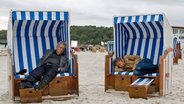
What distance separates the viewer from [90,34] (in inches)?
3076

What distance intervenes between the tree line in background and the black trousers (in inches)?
2565

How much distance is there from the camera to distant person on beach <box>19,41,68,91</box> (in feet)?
19.9

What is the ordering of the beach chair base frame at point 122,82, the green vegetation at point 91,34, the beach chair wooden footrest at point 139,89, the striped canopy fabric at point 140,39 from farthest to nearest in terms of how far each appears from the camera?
the green vegetation at point 91,34
the striped canopy fabric at point 140,39
the beach chair base frame at point 122,82
the beach chair wooden footrest at point 139,89

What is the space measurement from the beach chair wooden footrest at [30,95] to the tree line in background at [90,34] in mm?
65560

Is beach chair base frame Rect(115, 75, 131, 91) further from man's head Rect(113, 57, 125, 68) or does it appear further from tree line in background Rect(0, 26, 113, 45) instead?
tree line in background Rect(0, 26, 113, 45)

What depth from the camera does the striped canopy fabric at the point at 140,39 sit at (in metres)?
8.01

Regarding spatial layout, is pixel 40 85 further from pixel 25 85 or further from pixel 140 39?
pixel 140 39

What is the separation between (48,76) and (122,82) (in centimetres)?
184

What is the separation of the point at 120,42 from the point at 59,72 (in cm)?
219

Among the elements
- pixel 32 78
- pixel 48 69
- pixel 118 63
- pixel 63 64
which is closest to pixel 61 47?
pixel 63 64

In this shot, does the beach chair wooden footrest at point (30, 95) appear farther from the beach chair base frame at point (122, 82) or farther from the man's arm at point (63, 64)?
the beach chair base frame at point (122, 82)

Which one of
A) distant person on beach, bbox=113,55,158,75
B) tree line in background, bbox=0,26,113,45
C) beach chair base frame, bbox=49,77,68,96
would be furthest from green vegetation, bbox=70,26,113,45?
beach chair base frame, bbox=49,77,68,96

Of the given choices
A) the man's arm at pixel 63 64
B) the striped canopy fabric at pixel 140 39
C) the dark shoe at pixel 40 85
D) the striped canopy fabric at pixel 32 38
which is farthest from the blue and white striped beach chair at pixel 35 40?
the striped canopy fabric at pixel 140 39

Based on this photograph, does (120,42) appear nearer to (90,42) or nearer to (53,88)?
(53,88)
